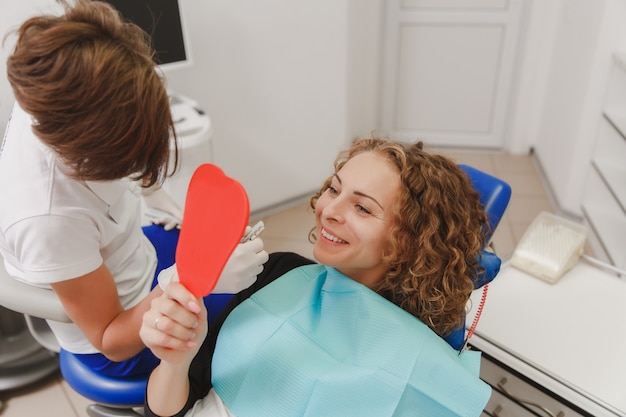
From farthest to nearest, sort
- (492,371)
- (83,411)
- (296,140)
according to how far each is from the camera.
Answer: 1. (296,140)
2. (83,411)
3. (492,371)

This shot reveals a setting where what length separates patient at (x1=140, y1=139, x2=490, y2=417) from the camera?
0.99m

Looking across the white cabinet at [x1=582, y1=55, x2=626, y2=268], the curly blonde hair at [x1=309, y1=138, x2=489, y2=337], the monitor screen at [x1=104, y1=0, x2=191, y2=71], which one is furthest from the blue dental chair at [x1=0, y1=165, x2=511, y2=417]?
the white cabinet at [x1=582, y1=55, x2=626, y2=268]

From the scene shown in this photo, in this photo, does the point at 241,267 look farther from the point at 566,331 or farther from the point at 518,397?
the point at 566,331

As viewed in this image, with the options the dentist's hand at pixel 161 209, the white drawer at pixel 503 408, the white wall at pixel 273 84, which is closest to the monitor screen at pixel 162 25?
the white wall at pixel 273 84

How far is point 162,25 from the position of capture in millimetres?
2066

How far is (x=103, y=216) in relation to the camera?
3.64 feet

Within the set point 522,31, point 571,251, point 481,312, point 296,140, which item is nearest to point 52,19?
point 481,312

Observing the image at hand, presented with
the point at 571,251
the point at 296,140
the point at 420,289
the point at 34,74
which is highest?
the point at 34,74

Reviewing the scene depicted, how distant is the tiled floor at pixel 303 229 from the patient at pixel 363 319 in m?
0.66

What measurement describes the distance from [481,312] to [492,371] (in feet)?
0.52

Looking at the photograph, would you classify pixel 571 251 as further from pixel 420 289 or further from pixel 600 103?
pixel 600 103

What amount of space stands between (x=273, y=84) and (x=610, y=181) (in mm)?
1772

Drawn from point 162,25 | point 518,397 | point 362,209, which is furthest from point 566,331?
point 162,25

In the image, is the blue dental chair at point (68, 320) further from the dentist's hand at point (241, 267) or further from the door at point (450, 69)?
the door at point (450, 69)
